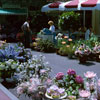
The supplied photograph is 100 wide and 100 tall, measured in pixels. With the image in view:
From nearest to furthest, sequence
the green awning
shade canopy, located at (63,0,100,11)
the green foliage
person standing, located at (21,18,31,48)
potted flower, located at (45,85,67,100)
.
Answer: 1. potted flower, located at (45,85,67,100)
2. shade canopy, located at (63,0,100,11)
3. person standing, located at (21,18,31,48)
4. the green foliage
5. the green awning

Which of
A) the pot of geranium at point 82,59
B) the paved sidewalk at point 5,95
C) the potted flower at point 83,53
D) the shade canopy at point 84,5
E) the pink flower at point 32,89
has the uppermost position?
the shade canopy at point 84,5

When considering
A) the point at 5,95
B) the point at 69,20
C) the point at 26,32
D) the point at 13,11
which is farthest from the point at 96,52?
the point at 13,11

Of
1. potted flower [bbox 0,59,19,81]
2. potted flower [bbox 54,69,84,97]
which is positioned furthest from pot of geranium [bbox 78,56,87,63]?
potted flower [bbox 54,69,84,97]

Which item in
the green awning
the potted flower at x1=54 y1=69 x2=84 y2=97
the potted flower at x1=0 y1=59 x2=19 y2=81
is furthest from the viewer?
the green awning

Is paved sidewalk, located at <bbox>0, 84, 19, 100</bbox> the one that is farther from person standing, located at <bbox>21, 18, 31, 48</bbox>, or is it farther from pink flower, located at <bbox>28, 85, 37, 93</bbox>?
person standing, located at <bbox>21, 18, 31, 48</bbox>

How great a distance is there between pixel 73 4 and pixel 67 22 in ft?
3.46

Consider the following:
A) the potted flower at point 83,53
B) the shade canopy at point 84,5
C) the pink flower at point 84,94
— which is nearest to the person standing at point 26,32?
the shade canopy at point 84,5

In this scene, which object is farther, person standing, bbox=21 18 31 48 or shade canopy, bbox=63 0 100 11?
person standing, bbox=21 18 31 48

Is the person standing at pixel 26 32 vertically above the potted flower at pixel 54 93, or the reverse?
the potted flower at pixel 54 93

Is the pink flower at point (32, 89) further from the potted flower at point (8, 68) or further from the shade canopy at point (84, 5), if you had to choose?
the shade canopy at point (84, 5)

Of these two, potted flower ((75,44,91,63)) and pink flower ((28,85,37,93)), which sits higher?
pink flower ((28,85,37,93))

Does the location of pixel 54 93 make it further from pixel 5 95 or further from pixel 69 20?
pixel 69 20

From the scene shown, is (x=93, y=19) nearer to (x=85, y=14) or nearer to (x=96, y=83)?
(x=85, y=14)

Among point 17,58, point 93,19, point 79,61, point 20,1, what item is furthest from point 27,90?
Answer: point 20,1
